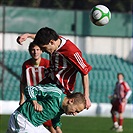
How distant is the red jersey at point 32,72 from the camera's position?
1084 centimetres

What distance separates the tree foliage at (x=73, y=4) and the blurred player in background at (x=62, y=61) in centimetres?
2382

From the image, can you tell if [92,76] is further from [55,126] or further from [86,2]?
[55,126]

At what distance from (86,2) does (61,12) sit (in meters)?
5.33

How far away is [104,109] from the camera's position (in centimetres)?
2456

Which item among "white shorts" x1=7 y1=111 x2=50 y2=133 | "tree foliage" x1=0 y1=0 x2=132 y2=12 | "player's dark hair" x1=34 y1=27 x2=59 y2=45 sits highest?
"tree foliage" x1=0 y1=0 x2=132 y2=12

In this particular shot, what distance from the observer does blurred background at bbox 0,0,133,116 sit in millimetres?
28016

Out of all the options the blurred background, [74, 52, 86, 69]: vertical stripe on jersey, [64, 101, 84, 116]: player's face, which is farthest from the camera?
the blurred background

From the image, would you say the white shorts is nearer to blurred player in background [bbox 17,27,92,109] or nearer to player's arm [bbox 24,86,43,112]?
player's arm [bbox 24,86,43,112]

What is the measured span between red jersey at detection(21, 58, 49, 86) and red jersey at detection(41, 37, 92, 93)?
1.48 m

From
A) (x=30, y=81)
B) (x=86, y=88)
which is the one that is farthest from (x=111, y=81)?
(x=86, y=88)

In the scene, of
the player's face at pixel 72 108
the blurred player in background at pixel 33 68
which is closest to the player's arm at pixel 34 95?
the player's face at pixel 72 108

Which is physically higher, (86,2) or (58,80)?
(86,2)

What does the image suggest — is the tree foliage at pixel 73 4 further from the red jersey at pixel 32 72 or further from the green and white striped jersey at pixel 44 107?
the green and white striped jersey at pixel 44 107

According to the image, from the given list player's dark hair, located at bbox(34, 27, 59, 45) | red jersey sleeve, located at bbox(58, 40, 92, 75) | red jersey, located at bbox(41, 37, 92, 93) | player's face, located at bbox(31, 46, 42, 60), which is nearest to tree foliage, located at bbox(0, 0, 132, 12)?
player's face, located at bbox(31, 46, 42, 60)
